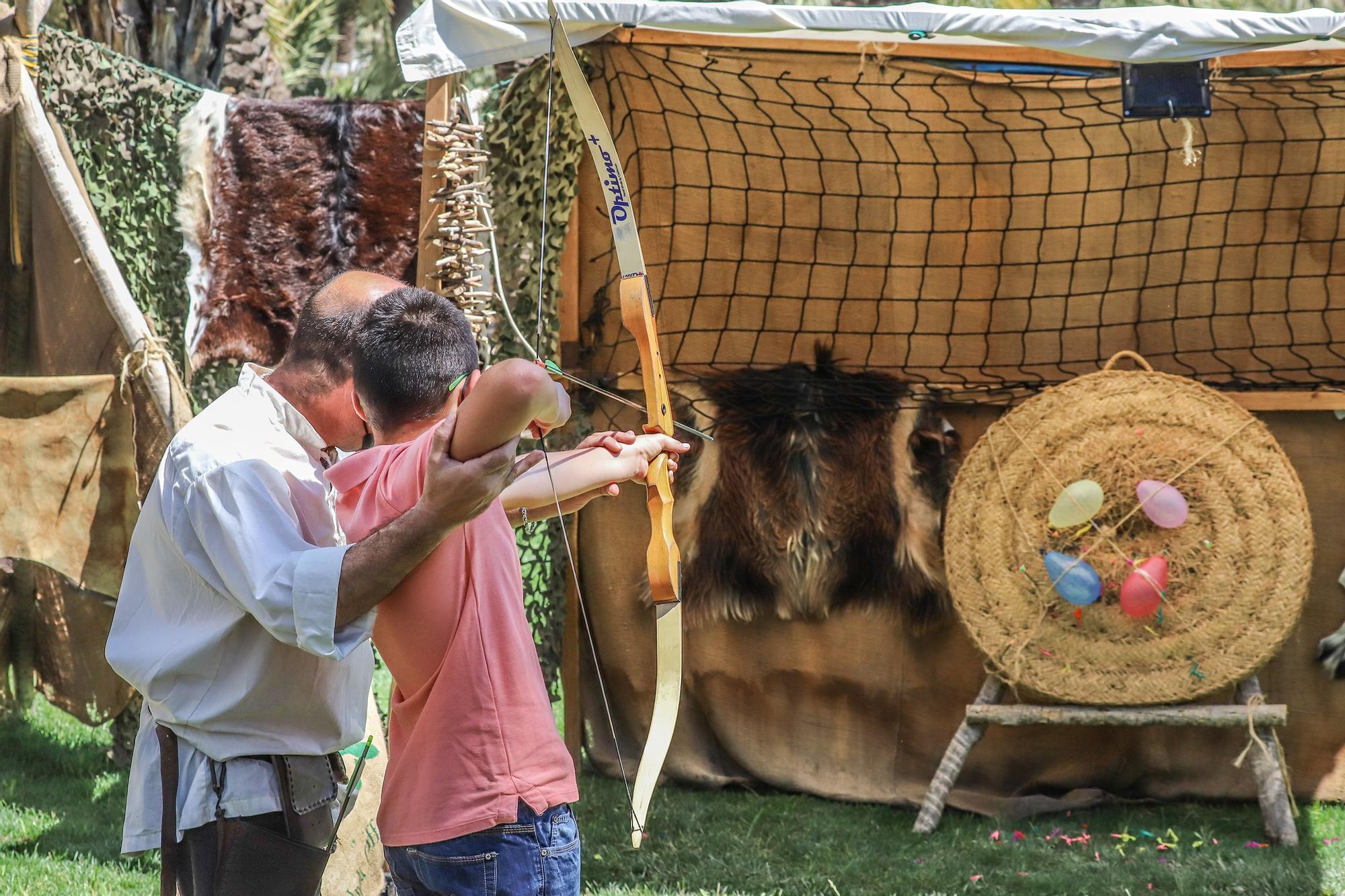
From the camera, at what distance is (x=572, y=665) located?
12.3 ft

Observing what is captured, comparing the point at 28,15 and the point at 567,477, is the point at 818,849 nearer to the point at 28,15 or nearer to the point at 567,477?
the point at 567,477

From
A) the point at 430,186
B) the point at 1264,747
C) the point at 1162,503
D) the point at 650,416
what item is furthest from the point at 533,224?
the point at 1264,747

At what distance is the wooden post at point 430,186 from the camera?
2.89 m

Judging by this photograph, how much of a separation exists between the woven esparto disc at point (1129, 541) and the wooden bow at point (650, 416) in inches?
65.3

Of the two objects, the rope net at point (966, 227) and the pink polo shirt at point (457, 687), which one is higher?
the rope net at point (966, 227)

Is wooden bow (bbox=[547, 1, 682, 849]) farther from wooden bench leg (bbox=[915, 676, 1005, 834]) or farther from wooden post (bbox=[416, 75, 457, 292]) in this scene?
wooden bench leg (bbox=[915, 676, 1005, 834])

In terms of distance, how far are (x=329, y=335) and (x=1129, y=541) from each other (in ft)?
8.29

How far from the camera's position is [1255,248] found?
3.69m

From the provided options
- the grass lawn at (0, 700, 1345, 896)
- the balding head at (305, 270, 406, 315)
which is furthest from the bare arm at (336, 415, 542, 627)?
the grass lawn at (0, 700, 1345, 896)

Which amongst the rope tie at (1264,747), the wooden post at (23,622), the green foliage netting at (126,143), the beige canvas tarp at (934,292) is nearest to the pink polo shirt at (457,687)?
the beige canvas tarp at (934,292)

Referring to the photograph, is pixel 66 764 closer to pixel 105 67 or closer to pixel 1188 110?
pixel 105 67

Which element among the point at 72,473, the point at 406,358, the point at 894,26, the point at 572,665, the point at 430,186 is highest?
the point at 894,26

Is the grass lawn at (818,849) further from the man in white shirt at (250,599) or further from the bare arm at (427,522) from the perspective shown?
the bare arm at (427,522)

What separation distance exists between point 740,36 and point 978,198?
3.29 feet
